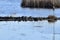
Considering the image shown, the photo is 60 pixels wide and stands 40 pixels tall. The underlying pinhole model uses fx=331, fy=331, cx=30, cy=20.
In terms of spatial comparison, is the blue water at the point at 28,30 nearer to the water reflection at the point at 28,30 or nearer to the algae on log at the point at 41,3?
the water reflection at the point at 28,30

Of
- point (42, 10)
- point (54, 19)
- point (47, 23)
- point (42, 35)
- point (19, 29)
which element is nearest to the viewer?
point (42, 35)

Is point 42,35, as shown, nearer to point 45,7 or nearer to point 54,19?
point 54,19

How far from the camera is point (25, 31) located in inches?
473

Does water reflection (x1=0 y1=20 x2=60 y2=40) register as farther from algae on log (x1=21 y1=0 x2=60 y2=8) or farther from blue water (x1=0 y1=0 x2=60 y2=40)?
algae on log (x1=21 y1=0 x2=60 y2=8)

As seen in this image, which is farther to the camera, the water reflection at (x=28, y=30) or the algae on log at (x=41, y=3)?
the algae on log at (x=41, y=3)

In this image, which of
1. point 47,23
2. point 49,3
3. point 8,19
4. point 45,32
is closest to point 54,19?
point 47,23

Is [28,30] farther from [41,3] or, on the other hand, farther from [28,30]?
[41,3]

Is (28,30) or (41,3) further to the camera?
(41,3)

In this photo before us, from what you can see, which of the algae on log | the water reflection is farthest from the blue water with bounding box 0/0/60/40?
the algae on log

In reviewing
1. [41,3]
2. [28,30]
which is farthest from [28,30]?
[41,3]

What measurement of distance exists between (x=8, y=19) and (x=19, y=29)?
260 centimetres

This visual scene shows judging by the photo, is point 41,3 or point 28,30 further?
point 41,3

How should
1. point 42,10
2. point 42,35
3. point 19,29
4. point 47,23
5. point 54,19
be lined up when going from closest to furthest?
point 42,35 → point 19,29 → point 47,23 → point 54,19 → point 42,10

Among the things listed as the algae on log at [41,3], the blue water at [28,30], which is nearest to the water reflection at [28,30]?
the blue water at [28,30]
